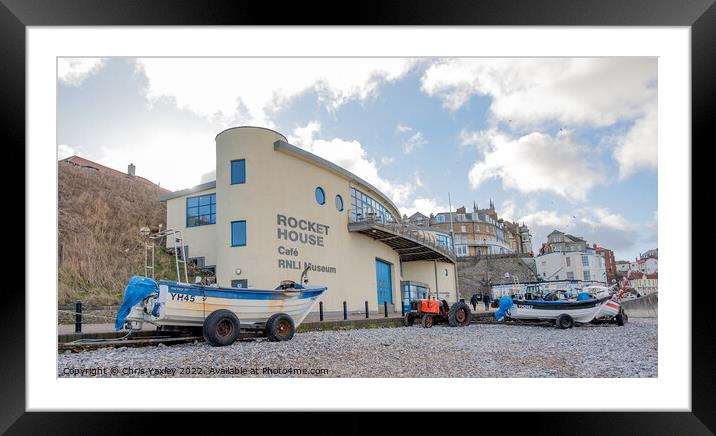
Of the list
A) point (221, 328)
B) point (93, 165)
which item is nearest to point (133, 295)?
point (221, 328)

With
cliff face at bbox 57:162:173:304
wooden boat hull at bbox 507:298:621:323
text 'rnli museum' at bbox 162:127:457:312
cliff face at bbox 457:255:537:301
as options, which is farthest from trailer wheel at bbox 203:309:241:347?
cliff face at bbox 457:255:537:301

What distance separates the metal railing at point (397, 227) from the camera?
38.6 feet

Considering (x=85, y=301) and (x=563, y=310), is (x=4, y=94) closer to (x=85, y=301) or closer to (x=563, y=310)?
(x=85, y=301)

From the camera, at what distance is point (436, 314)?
12469 mm

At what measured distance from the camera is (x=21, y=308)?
18.5ft

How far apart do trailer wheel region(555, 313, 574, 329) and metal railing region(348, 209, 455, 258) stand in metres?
3.99

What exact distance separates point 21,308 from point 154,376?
5.89 ft

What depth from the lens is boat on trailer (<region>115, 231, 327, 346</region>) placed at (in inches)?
287

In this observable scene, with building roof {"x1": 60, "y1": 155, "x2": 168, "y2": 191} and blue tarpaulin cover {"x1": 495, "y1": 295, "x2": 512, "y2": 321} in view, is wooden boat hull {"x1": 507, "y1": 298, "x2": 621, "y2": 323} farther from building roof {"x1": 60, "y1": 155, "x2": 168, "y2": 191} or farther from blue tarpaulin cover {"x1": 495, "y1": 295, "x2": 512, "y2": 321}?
building roof {"x1": 60, "y1": 155, "x2": 168, "y2": 191}

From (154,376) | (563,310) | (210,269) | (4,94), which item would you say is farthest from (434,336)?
(4,94)

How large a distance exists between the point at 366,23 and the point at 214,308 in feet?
15.8

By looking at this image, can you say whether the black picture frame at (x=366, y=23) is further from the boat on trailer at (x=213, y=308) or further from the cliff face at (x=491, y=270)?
the cliff face at (x=491, y=270)

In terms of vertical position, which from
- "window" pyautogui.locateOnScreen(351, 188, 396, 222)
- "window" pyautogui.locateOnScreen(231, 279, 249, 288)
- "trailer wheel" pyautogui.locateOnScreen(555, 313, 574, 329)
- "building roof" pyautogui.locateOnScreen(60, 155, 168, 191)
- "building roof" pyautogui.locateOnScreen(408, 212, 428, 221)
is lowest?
"trailer wheel" pyautogui.locateOnScreen(555, 313, 574, 329)

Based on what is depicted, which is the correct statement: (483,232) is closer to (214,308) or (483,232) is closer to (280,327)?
(280,327)
